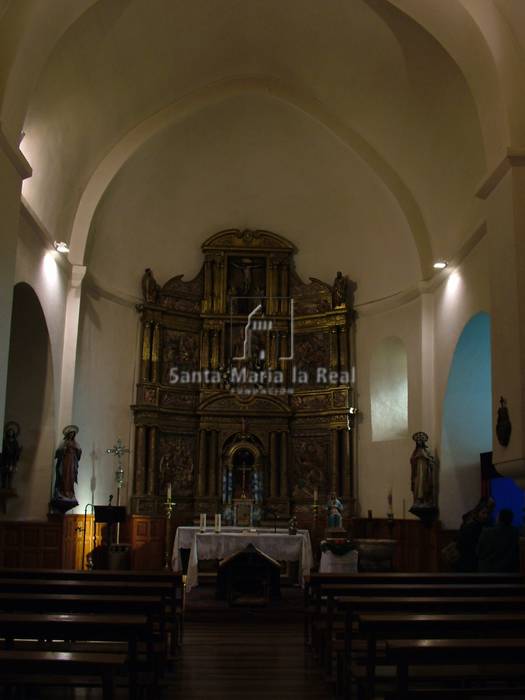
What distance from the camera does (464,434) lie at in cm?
1517

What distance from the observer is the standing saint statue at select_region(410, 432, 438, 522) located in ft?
49.3

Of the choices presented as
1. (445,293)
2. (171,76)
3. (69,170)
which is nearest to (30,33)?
(69,170)

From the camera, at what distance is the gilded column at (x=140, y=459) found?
17572mm

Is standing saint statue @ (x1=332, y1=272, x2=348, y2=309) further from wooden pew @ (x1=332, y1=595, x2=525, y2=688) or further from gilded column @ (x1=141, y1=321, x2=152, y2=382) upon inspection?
wooden pew @ (x1=332, y1=595, x2=525, y2=688)

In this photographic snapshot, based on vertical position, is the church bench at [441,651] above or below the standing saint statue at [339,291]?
below

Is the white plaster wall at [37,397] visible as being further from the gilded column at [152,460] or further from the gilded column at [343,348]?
the gilded column at [343,348]

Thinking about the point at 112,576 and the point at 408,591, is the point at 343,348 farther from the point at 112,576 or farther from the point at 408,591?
the point at 408,591

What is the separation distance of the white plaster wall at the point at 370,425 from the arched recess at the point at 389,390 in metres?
0.14

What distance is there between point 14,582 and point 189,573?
609 centimetres

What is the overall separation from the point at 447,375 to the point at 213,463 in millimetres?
6094

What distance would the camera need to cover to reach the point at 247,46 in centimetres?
1619

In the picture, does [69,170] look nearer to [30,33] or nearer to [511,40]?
[30,33]

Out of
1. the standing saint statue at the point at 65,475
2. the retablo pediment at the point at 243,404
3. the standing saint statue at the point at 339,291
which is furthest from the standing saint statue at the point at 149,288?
the standing saint statue at the point at 65,475
